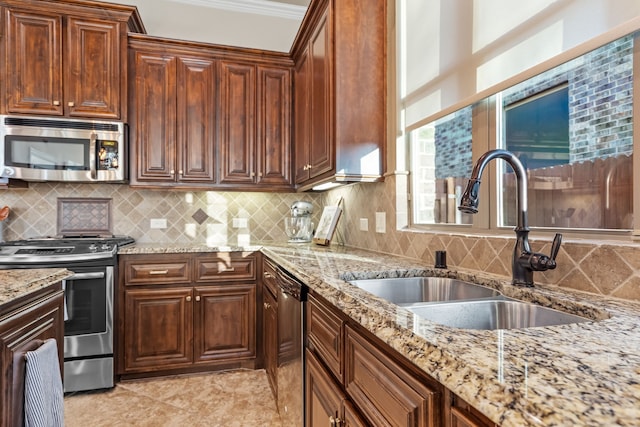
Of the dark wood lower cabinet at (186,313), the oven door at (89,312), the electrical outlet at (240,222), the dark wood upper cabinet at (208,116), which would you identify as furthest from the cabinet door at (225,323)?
the dark wood upper cabinet at (208,116)

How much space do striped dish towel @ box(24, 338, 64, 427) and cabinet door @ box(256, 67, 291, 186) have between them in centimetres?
201

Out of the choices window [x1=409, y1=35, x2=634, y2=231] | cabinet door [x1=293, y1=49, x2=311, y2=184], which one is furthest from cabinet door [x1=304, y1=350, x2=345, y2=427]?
cabinet door [x1=293, y1=49, x2=311, y2=184]

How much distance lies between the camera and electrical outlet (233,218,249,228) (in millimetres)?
3355

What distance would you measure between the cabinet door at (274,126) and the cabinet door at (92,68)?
1086 millimetres

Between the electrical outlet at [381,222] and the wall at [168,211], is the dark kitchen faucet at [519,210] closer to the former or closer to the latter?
the electrical outlet at [381,222]

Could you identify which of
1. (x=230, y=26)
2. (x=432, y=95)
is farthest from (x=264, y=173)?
(x=432, y=95)

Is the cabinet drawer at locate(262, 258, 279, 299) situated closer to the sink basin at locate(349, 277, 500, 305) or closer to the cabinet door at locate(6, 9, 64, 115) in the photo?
the sink basin at locate(349, 277, 500, 305)

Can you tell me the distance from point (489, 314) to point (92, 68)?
9.93 feet

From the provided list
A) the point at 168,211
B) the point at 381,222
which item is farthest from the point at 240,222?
the point at 381,222

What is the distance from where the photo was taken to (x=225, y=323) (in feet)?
9.00

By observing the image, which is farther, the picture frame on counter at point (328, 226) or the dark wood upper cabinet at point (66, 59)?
the picture frame on counter at point (328, 226)

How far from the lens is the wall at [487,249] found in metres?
0.96

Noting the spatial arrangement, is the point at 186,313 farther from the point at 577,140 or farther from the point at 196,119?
the point at 577,140

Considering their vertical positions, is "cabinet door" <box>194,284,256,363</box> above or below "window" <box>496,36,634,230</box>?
below
